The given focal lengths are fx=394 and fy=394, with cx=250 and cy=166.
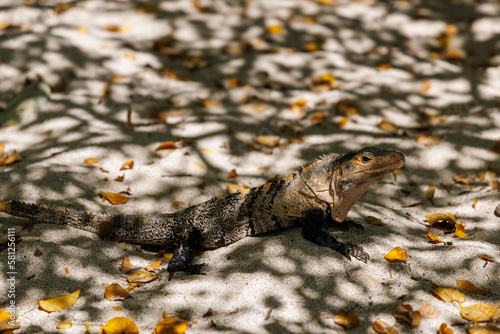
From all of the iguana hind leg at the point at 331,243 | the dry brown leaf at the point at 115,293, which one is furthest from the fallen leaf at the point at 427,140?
the dry brown leaf at the point at 115,293

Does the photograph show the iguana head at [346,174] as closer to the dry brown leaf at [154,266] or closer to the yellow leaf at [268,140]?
the dry brown leaf at [154,266]

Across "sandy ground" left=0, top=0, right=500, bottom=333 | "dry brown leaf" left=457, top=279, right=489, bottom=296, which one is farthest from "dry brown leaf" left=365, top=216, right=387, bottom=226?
"dry brown leaf" left=457, top=279, right=489, bottom=296

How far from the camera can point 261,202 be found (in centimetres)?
352

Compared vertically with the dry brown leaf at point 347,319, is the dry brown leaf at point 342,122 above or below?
below

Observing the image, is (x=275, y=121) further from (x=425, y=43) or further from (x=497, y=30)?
(x=497, y=30)

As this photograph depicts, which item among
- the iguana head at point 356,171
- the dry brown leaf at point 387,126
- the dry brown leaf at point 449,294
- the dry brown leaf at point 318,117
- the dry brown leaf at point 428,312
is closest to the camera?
the dry brown leaf at point 428,312

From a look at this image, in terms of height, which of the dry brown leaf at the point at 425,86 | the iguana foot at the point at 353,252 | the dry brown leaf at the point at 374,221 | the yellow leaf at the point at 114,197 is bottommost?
the yellow leaf at the point at 114,197

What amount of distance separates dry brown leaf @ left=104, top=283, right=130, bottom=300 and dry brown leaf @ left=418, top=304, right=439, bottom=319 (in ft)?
6.83

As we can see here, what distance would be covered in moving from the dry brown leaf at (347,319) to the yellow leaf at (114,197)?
97.9 inches

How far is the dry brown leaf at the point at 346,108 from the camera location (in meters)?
5.58

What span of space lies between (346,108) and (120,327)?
419 cm

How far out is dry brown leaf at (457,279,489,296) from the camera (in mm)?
2805

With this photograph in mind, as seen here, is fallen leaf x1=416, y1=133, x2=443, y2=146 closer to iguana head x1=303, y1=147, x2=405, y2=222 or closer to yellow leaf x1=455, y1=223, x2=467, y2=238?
yellow leaf x1=455, y1=223, x2=467, y2=238

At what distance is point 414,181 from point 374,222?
116 cm
